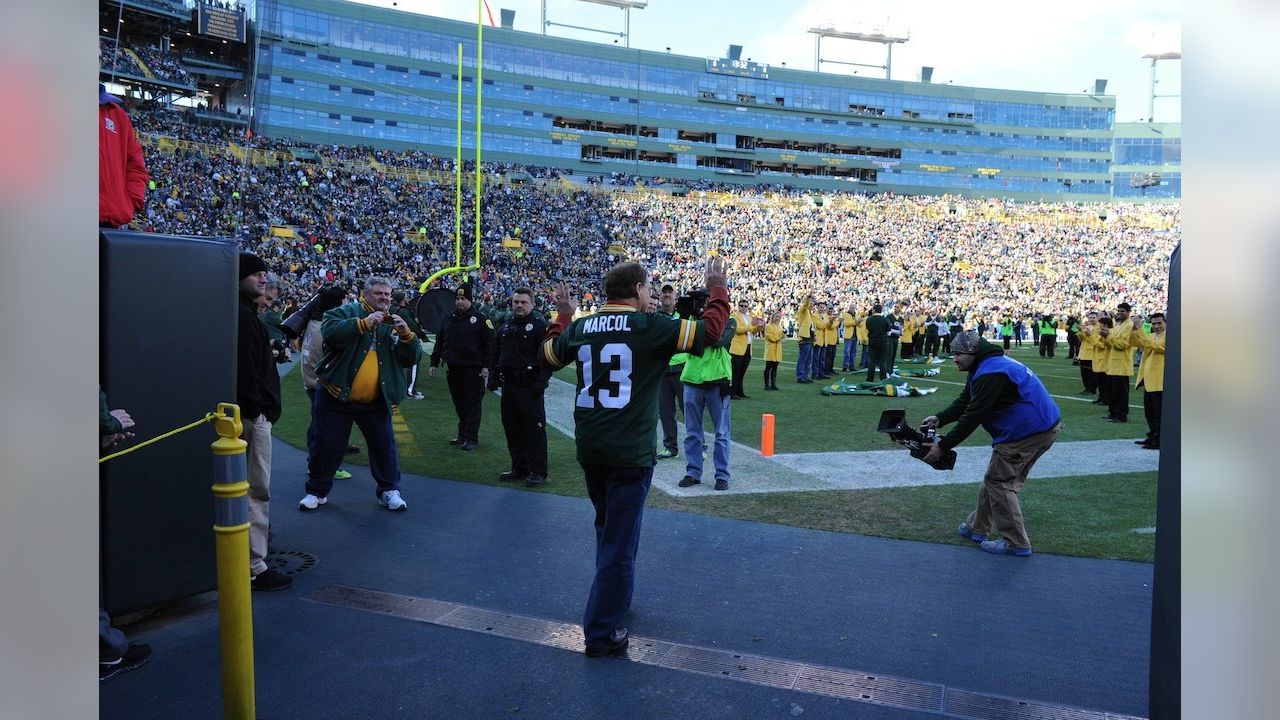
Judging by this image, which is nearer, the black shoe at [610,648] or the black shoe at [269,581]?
the black shoe at [610,648]

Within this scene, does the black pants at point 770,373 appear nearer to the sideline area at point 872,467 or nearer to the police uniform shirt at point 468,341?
the sideline area at point 872,467

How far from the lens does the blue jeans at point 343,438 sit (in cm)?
647

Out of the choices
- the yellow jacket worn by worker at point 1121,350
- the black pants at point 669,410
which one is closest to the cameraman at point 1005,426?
the black pants at point 669,410

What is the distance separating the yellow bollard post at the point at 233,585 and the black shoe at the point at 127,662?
1133 mm

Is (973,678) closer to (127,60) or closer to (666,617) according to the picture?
(666,617)

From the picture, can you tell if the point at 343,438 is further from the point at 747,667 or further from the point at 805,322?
the point at 805,322

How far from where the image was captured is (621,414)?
3.97 metres

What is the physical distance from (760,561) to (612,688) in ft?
6.71

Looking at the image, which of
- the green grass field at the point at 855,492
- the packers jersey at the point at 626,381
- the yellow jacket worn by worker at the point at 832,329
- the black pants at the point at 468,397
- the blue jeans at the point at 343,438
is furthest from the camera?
the yellow jacket worn by worker at the point at 832,329

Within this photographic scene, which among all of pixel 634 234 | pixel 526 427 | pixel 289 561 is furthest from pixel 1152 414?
pixel 634 234

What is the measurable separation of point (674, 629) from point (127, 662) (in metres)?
2.64

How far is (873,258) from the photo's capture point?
2140 inches

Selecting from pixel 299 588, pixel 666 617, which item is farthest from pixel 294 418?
pixel 666 617

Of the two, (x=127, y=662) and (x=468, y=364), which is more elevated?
(x=468, y=364)
